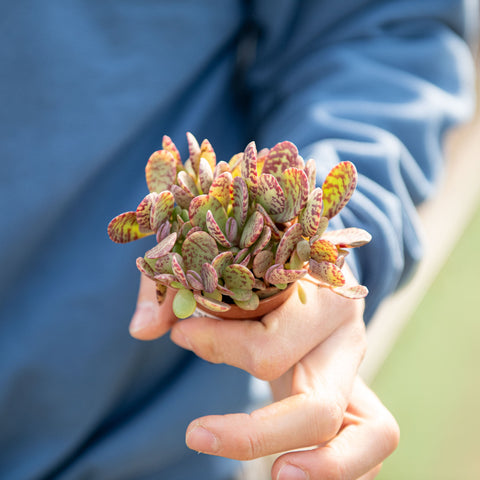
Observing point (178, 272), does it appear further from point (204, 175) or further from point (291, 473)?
point (291, 473)

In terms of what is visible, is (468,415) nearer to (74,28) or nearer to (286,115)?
(286,115)

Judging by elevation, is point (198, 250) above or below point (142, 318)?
above

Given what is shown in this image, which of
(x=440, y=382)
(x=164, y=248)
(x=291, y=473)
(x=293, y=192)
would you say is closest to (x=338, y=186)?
(x=293, y=192)

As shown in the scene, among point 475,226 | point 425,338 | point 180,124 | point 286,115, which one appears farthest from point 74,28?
point 475,226

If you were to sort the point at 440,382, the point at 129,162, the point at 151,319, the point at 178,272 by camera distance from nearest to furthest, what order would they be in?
1. the point at 178,272
2. the point at 151,319
3. the point at 129,162
4. the point at 440,382

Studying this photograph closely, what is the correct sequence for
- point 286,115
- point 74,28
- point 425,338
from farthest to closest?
1. point 425,338
2. point 286,115
3. point 74,28

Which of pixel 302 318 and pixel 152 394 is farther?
pixel 152 394

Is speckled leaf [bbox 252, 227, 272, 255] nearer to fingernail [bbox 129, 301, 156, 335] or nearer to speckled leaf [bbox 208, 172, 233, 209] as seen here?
speckled leaf [bbox 208, 172, 233, 209]

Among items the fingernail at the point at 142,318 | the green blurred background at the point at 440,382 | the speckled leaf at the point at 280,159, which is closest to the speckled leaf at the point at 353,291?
the speckled leaf at the point at 280,159
